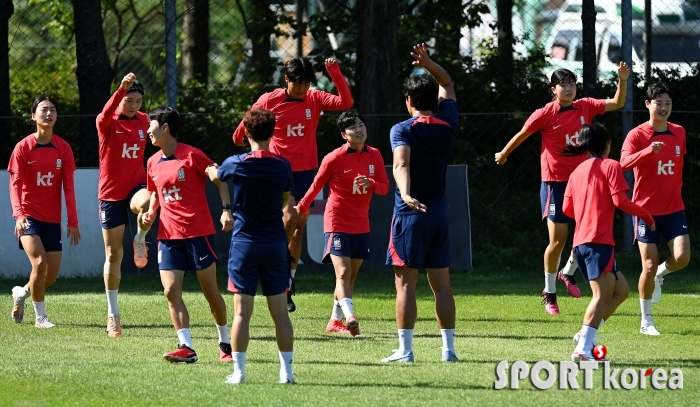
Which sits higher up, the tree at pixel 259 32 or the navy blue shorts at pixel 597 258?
the tree at pixel 259 32

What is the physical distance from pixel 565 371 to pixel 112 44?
45.5 ft

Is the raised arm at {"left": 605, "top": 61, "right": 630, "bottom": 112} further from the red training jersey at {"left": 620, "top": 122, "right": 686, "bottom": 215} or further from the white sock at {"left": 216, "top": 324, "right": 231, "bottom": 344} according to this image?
the white sock at {"left": 216, "top": 324, "right": 231, "bottom": 344}

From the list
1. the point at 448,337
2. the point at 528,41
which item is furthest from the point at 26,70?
the point at 448,337

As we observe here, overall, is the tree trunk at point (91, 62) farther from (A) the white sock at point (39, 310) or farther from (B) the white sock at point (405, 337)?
(B) the white sock at point (405, 337)

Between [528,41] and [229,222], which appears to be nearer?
[229,222]

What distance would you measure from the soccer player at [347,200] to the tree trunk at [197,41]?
26.3 feet

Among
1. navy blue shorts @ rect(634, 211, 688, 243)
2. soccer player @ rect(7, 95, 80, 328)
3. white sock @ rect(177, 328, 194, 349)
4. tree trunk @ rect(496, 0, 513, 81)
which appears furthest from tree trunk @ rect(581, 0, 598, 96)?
white sock @ rect(177, 328, 194, 349)

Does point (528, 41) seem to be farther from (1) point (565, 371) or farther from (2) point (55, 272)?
(1) point (565, 371)

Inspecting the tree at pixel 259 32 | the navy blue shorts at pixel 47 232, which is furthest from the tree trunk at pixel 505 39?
the navy blue shorts at pixel 47 232

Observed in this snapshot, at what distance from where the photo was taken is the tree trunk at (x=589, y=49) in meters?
15.5

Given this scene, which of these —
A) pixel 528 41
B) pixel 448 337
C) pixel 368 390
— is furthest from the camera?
pixel 528 41

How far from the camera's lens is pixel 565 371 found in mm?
7355
